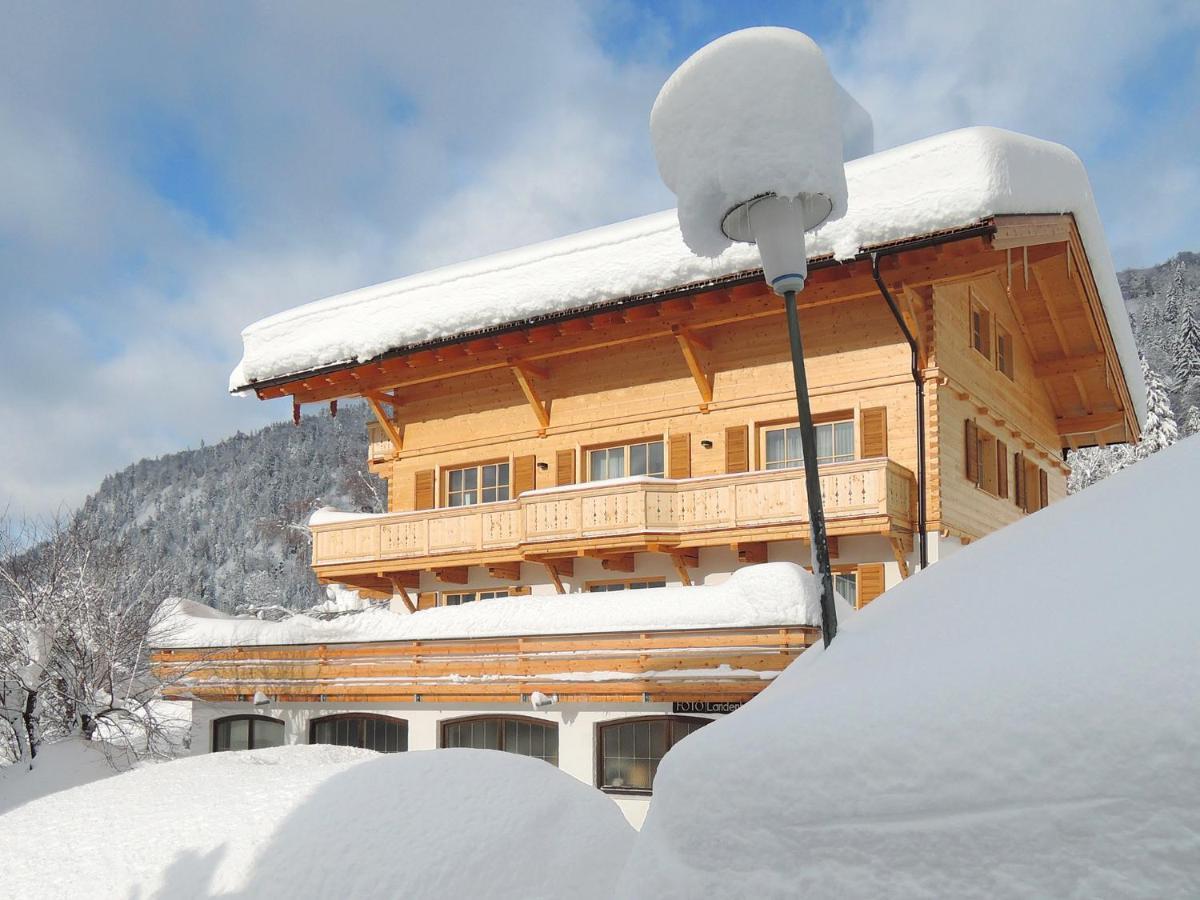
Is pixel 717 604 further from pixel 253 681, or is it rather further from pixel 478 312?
pixel 253 681

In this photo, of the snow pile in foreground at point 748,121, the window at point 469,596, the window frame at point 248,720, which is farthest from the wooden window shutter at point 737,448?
the snow pile in foreground at point 748,121

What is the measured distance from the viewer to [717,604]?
48.9 ft

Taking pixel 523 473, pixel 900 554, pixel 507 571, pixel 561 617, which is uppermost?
pixel 523 473

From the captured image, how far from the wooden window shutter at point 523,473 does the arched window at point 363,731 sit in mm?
5045

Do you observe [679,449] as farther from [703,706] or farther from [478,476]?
[703,706]

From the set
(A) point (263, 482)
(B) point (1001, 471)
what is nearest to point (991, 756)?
(B) point (1001, 471)

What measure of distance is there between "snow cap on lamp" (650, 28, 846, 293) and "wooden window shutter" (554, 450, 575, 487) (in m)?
15.8

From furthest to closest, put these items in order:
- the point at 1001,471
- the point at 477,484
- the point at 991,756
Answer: the point at 477,484 < the point at 1001,471 < the point at 991,756

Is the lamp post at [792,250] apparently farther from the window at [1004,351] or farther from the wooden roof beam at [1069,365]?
the wooden roof beam at [1069,365]

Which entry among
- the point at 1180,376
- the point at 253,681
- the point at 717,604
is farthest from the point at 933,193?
the point at 1180,376

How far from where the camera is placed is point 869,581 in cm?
1662

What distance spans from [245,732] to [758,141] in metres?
18.9

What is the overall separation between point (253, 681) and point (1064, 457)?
2198 centimetres

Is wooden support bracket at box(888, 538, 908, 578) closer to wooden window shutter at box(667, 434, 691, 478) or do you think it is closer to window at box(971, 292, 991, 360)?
wooden window shutter at box(667, 434, 691, 478)
